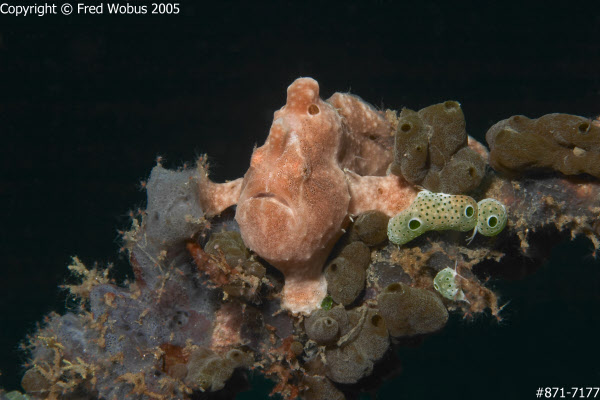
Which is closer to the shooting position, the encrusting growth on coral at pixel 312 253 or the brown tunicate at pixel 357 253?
the encrusting growth on coral at pixel 312 253

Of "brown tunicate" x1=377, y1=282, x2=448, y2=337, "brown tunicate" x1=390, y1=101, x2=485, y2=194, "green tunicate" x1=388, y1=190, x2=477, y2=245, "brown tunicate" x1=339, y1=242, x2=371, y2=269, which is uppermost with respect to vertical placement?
"brown tunicate" x1=390, y1=101, x2=485, y2=194

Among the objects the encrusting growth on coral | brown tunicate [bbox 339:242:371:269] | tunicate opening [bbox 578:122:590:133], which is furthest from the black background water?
tunicate opening [bbox 578:122:590:133]

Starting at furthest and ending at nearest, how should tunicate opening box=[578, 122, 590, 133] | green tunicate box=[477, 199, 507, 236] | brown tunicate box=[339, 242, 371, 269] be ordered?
brown tunicate box=[339, 242, 371, 269] < green tunicate box=[477, 199, 507, 236] < tunicate opening box=[578, 122, 590, 133]

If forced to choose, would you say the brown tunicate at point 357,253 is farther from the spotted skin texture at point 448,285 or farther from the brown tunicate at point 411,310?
the spotted skin texture at point 448,285

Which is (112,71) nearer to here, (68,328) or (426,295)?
(68,328)

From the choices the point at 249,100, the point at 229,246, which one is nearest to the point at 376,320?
the point at 229,246

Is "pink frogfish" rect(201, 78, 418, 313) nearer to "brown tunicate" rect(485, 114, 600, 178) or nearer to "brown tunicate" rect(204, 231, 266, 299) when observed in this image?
"brown tunicate" rect(204, 231, 266, 299)

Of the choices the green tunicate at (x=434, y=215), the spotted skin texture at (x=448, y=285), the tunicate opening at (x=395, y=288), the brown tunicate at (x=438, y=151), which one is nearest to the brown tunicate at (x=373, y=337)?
the tunicate opening at (x=395, y=288)
